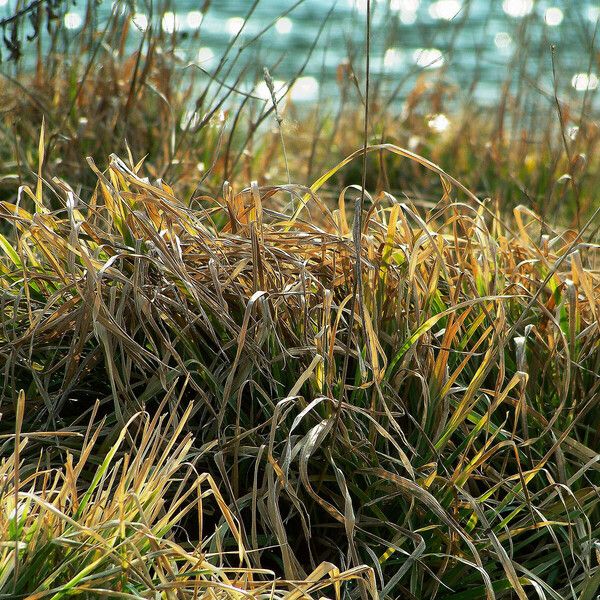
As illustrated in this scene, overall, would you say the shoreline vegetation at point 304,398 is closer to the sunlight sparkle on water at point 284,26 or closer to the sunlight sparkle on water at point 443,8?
the sunlight sparkle on water at point 443,8

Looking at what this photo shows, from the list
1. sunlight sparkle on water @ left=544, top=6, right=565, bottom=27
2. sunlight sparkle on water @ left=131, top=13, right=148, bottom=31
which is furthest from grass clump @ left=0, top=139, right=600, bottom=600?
sunlight sparkle on water @ left=544, top=6, right=565, bottom=27

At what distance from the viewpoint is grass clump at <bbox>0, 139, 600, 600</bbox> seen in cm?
178

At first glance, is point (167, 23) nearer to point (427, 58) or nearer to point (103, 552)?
point (103, 552)

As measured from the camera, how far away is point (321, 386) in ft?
6.10

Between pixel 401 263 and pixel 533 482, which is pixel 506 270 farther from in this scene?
pixel 533 482

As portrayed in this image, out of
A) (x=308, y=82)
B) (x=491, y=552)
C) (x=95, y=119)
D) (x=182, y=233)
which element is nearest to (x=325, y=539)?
(x=491, y=552)

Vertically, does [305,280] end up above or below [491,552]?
above

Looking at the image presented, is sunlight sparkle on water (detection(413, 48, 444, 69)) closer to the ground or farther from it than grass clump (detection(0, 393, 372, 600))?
farther from it

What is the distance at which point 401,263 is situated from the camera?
2.27 metres

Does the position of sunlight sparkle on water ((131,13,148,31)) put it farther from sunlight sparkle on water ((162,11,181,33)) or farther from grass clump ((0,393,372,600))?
grass clump ((0,393,372,600))

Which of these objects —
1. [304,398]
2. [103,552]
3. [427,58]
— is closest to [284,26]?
[427,58]

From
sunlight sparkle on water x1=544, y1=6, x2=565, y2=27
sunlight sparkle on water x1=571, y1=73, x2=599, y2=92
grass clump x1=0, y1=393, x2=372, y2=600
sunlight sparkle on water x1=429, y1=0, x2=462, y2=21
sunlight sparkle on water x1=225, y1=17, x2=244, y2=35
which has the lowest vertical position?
grass clump x1=0, y1=393, x2=372, y2=600

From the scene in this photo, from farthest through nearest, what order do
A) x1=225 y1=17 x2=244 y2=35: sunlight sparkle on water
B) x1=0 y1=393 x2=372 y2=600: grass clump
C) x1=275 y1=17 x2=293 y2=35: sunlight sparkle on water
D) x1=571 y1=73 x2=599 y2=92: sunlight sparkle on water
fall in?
x1=275 y1=17 x2=293 y2=35: sunlight sparkle on water < x1=225 y1=17 x2=244 y2=35: sunlight sparkle on water < x1=571 y1=73 x2=599 y2=92: sunlight sparkle on water < x1=0 y1=393 x2=372 y2=600: grass clump

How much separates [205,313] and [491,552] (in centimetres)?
74
